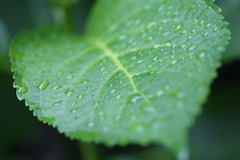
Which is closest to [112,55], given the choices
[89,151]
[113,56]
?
[113,56]

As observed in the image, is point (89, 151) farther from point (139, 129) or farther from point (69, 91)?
point (139, 129)

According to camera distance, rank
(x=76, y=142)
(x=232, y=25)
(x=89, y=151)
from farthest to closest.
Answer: (x=76, y=142) → (x=89, y=151) → (x=232, y=25)

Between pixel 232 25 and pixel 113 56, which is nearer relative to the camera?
pixel 113 56

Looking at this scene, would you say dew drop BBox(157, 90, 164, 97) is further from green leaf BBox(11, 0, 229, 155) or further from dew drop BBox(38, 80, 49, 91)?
dew drop BBox(38, 80, 49, 91)

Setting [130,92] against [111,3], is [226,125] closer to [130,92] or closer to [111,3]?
[111,3]

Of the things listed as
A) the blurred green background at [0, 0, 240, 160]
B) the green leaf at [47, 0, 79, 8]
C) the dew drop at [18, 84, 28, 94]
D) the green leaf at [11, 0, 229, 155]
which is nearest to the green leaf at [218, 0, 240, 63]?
the blurred green background at [0, 0, 240, 160]

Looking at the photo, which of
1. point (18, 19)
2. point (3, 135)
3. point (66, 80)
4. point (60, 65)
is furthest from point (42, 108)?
point (18, 19)

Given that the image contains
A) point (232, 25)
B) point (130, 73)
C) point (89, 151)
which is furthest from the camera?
point (89, 151)
